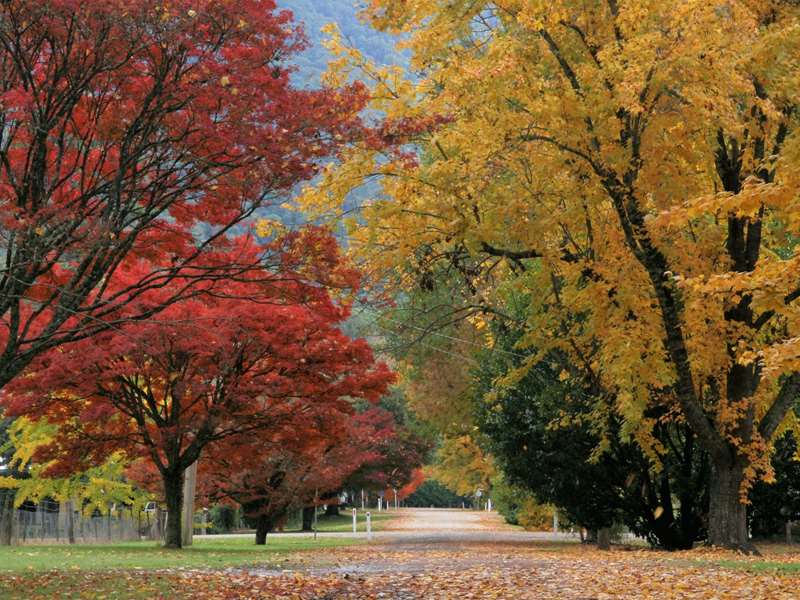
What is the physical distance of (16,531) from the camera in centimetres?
3056

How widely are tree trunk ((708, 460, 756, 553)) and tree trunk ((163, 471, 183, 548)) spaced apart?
1228 cm

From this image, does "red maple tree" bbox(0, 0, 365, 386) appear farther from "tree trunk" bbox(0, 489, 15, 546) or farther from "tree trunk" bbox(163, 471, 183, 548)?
"tree trunk" bbox(0, 489, 15, 546)

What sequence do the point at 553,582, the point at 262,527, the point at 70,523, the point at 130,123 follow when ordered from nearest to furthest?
the point at 130,123, the point at 553,582, the point at 262,527, the point at 70,523

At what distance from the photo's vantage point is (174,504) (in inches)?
899

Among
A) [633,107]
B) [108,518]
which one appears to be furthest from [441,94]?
[108,518]

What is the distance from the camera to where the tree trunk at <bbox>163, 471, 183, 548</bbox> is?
890 inches

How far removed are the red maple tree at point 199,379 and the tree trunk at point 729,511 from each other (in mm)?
7756

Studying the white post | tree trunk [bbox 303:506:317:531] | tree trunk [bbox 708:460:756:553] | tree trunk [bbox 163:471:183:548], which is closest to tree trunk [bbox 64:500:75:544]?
the white post

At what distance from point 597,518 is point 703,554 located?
7.88 metres

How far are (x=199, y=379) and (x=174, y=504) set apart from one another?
394cm

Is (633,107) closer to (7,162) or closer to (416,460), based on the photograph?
(7,162)

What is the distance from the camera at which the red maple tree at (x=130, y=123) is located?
9.24m

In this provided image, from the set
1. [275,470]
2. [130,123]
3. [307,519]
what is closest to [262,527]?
[275,470]

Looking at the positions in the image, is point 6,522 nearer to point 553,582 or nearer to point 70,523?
point 70,523
